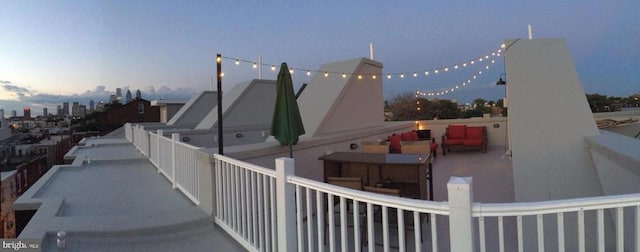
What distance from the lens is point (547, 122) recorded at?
4.57m

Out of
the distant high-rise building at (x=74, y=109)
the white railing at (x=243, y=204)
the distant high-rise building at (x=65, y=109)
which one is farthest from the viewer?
the distant high-rise building at (x=74, y=109)

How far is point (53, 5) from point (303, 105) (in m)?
6.13

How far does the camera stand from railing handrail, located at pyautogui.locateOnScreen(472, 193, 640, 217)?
1337mm

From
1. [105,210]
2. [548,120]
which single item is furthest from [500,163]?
[105,210]

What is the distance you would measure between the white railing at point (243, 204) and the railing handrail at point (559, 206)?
1.54 meters

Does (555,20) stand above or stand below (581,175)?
above

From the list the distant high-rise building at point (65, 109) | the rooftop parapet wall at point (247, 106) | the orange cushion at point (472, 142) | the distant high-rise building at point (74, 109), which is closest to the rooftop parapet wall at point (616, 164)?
the orange cushion at point (472, 142)

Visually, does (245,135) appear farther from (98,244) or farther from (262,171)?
(262,171)

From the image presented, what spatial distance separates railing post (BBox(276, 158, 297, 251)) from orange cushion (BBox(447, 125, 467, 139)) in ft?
29.7

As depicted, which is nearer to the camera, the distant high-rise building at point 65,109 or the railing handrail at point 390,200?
the railing handrail at point 390,200

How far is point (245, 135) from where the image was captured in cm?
1021

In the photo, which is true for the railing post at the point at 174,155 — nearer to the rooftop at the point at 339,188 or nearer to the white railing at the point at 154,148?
the rooftop at the point at 339,188

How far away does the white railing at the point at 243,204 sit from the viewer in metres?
2.74

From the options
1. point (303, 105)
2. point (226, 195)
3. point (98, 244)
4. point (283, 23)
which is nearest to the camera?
point (98, 244)
